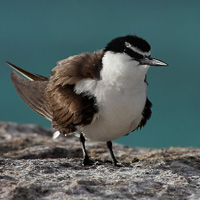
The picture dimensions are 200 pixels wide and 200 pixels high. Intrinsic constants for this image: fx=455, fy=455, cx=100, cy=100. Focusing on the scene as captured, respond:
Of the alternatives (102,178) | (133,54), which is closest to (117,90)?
(133,54)

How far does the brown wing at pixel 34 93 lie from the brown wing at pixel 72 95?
21cm

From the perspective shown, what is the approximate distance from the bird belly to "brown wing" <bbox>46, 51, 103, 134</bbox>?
108 millimetres

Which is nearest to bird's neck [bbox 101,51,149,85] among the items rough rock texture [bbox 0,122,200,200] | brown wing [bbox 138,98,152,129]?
brown wing [bbox 138,98,152,129]

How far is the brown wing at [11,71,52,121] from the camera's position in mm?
5730

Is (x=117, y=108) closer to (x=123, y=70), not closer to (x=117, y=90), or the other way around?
(x=117, y=90)

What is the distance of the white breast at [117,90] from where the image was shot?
15.6 feet

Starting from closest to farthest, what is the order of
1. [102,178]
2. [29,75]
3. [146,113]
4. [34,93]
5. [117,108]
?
[102,178]
[117,108]
[146,113]
[34,93]
[29,75]

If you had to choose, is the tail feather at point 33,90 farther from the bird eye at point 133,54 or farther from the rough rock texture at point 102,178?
the bird eye at point 133,54

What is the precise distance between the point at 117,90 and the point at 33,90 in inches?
60.4

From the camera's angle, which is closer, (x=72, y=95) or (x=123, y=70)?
(x=123, y=70)

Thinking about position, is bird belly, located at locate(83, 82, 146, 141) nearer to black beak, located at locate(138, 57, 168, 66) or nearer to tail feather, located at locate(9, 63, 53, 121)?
black beak, located at locate(138, 57, 168, 66)

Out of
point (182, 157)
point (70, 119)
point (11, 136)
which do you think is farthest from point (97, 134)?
point (11, 136)

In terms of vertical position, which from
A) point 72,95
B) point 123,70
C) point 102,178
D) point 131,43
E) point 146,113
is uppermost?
point 131,43

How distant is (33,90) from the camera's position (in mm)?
5918
